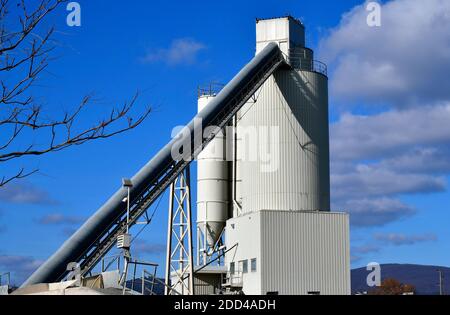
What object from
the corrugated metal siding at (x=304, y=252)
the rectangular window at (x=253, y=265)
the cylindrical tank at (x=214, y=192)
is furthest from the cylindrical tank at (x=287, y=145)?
the cylindrical tank at (x=214, y=192)

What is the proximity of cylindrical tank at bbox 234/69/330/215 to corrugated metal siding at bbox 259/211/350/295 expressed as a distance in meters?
1.59

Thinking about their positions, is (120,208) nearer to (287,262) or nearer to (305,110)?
(287,262)

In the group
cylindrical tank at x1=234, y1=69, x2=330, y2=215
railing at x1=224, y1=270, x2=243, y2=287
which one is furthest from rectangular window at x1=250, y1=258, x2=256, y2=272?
cylindrical tank at x1=234, y1=69, x2=330, y2=215

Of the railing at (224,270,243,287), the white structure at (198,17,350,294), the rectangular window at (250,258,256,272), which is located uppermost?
the white structure at (198,17,350,294)

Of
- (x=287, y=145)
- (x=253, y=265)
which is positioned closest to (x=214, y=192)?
(x=287, y=145)

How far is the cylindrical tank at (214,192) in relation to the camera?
62.1 meters

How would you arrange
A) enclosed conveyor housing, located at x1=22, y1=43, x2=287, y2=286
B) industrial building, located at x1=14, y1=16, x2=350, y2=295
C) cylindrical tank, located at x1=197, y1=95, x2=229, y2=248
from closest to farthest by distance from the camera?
enclosed conveyor housing, located at x1=22, y1=43, x2=287, y2=286, industrial building, located at x1=14, y1=16, x2=350, y2=295, cylindrical tank, located at x1=197, y1=95, x2=229, y2=248

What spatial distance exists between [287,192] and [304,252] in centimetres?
432

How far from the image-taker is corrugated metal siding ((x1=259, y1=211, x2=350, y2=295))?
50281 millimetres

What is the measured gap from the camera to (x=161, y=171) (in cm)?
4338

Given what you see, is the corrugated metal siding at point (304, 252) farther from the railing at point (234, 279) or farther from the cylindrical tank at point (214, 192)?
the cylindrical tank at point (214, 192)

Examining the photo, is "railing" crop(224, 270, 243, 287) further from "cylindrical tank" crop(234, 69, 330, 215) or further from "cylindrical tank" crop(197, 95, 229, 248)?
"cylindrical tank" crop(197, 95, 229, 248)
